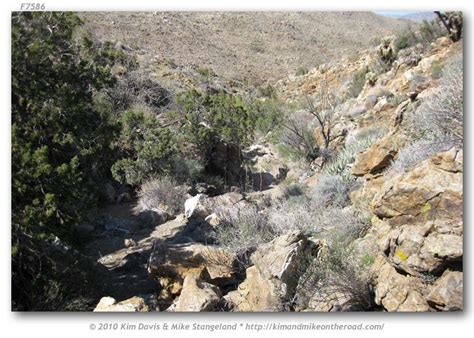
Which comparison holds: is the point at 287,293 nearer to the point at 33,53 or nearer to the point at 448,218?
the point at 448,218

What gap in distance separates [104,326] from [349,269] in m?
2.39

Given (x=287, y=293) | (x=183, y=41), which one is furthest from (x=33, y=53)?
(x=183, y=41)

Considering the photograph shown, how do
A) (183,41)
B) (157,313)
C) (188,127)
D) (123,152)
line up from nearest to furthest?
(157,313) → (123,152) → (188,127) → (183,41)

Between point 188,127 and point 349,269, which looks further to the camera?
point 188,127

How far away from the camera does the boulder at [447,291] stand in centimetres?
352

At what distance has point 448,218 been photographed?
3.78 m

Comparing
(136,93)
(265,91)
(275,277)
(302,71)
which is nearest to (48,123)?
(275,277)

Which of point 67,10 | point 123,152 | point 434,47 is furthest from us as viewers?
point 434,47

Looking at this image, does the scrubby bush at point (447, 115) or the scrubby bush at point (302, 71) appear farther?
the scrubby bush at point (302, 71)

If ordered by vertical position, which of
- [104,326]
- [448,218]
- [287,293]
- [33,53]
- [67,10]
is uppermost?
[67,10]

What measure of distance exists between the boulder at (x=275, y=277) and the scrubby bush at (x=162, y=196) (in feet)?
14.5

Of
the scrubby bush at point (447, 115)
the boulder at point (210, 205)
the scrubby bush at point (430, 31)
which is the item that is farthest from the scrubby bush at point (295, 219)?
the scrubby bush at point (430, 31)

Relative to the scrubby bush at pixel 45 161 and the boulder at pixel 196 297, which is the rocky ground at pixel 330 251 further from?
the scrubby bush at pixel 45 161

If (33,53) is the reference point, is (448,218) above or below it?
below
